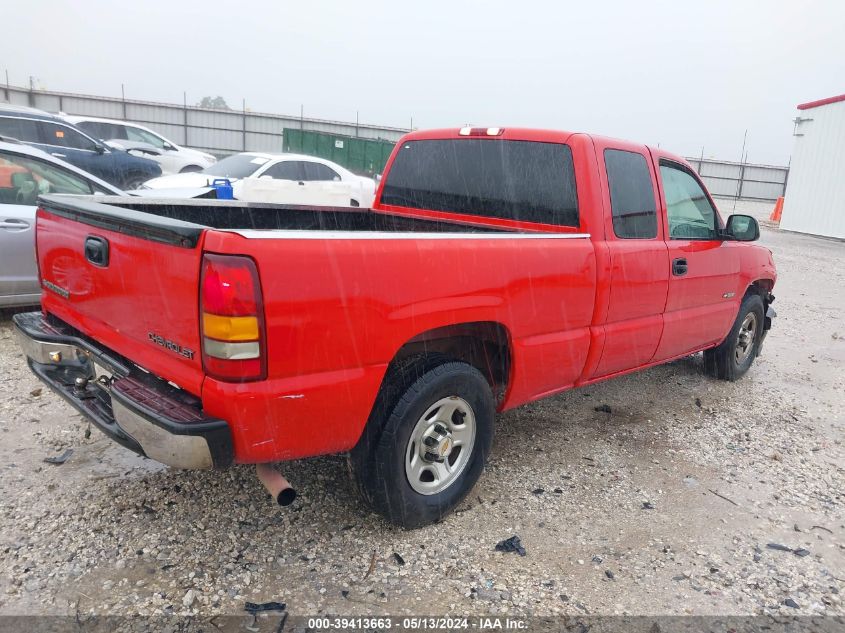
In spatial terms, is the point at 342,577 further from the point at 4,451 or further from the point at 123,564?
the point at 4,451

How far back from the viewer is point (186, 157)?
15.8 metres

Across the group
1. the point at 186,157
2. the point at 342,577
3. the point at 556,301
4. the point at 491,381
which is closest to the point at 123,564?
the point at 342,577

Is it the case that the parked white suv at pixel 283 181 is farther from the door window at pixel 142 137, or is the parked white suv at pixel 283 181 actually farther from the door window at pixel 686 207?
the door window at pixel 686 207

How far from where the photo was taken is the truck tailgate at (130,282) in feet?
7.49

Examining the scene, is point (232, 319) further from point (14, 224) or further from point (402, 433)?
point (14, 224)

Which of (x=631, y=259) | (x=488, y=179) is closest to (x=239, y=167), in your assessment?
(x=488, y=179)

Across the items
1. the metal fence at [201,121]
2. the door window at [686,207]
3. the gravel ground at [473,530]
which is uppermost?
the metal fence at [201,121]

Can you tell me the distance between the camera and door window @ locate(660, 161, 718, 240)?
426 cm

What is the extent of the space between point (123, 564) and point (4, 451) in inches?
54.9

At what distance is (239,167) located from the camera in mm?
11672

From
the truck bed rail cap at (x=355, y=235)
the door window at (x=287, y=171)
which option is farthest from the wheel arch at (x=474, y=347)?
the door window at (x=287, y=171)

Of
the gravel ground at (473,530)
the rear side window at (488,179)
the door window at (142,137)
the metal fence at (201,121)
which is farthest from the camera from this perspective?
the metal fence at (201,121)

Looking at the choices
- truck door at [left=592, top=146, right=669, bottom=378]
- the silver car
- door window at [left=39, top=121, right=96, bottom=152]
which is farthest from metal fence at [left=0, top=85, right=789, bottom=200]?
truck door at [left=592, top=146, right=669, bottom=378]

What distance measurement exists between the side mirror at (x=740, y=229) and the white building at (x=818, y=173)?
1776cm
